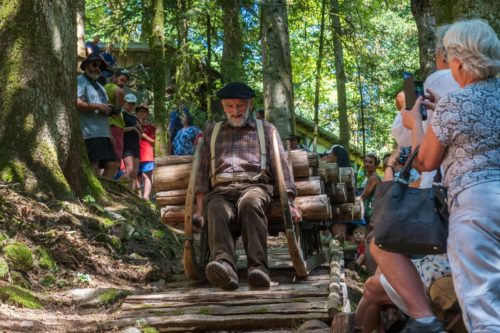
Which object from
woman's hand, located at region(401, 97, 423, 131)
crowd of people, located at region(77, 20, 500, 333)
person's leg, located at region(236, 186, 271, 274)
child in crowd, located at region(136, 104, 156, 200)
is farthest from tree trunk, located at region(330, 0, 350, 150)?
woman's hand, located at region(401, 97, 423, 131)

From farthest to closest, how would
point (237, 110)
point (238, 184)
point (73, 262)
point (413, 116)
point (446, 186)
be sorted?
point (73, 262), point (237, 110), point (238, 184), point (413, 116), point (446, 186)

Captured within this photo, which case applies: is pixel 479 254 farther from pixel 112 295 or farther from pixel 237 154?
pixel 112 295

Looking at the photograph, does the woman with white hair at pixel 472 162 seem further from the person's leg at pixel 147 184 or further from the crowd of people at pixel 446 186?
the person's leg at pixel 147 184

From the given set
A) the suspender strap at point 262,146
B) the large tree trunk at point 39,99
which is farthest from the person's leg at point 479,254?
the large tree trunk at point 39,99

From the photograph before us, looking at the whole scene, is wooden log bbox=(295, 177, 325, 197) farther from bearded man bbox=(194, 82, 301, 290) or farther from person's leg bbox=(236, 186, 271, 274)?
person's leg bbox=(236, 186, 271, 274)

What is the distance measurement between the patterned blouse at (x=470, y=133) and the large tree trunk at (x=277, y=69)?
10.2 metres

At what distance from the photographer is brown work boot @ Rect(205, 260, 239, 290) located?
727cm

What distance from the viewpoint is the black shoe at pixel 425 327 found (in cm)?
441

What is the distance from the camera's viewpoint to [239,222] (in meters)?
7.83

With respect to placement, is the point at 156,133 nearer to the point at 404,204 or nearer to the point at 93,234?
the point at 93,234

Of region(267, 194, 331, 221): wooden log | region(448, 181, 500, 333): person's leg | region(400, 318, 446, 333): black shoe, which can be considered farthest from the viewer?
region(267, 194, 331, 221): wooden log

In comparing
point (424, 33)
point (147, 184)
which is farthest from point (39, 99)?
point (147, 184)

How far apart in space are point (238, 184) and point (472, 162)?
159 inches

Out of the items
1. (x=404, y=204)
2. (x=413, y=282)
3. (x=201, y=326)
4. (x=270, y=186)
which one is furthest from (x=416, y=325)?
(x=270, y=186)
